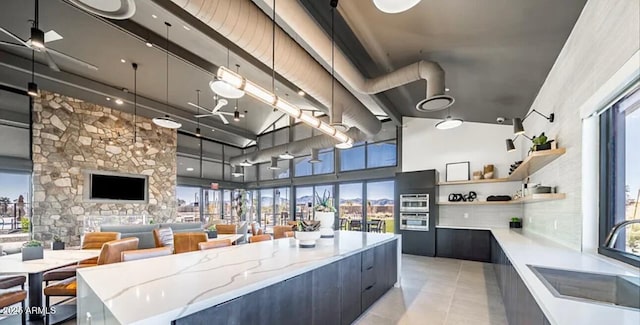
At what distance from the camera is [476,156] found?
6.63m

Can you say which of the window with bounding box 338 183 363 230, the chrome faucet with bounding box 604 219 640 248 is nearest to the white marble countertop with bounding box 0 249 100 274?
the chrome faucet with bounding box 604 219 640 248

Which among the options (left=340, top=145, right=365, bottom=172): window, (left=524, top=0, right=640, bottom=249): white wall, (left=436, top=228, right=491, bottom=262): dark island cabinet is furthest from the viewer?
(left=340, top=145, right=365, bottom=172): window

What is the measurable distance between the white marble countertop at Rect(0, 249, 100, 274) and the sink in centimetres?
435

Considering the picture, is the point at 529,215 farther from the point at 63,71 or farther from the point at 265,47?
the point at 63,71

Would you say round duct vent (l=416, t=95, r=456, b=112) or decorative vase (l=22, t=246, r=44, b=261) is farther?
round duct vent (l=416, t=95, r=456, b=112)

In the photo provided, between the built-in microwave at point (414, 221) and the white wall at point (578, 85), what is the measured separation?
321 centimetres

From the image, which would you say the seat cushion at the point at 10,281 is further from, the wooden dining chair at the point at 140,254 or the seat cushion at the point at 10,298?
the wooden dining chair at the point at 140,254

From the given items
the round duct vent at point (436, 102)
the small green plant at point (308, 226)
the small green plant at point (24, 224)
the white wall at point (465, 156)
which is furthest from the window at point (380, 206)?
the small green plant at point (24, 224)

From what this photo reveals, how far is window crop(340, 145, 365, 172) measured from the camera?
8.68 m

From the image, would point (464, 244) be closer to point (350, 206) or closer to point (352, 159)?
point (350, 206)

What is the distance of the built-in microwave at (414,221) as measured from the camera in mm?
6871

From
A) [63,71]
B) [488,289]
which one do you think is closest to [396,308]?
[488,289]

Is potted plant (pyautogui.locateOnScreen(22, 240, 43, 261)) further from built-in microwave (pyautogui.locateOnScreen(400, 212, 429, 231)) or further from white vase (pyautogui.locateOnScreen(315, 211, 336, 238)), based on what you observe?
built-in microwave (pyautogui.locateOnScreen(400, 212, 429, 231))

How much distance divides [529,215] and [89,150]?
9789mm
